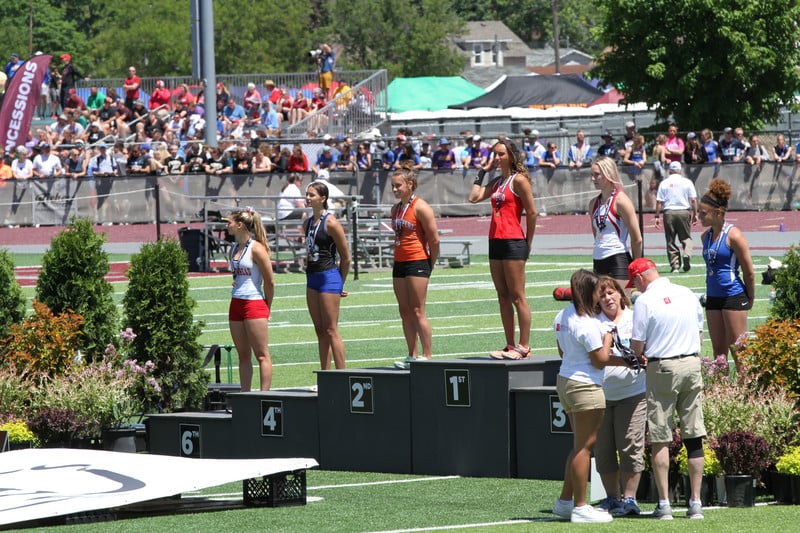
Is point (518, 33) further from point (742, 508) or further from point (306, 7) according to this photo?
point (742, 508)

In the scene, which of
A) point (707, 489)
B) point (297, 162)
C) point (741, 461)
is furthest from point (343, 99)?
point (741, 461)

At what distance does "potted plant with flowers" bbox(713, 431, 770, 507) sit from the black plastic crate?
2800 mm

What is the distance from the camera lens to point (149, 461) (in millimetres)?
11117

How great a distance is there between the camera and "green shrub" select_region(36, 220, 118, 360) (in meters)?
15.0

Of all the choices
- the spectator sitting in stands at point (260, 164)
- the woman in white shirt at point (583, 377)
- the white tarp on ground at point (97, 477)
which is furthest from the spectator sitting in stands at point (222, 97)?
the woman in white shirt at point (583, 377)

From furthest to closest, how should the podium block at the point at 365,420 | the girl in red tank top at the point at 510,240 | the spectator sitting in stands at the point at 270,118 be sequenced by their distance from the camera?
the spectator sitting in stands at the point at 270,118 → the girl in red tank top at the point at 510,240 → the podium block at the point at 365,420

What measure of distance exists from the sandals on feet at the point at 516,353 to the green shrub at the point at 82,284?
15.1 feet

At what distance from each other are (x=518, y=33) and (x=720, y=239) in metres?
136

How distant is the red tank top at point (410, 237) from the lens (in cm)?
1312

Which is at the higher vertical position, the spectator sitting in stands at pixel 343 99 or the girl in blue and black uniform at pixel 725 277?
the spectator sitting in stands at pixel 343 99

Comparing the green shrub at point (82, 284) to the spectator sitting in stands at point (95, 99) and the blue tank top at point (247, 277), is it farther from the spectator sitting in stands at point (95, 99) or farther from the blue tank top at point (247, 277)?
the spectator sitting in stands at point (95, 99)

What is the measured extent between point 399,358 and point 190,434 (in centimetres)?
482

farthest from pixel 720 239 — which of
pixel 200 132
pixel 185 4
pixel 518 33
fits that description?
pixel 518 33

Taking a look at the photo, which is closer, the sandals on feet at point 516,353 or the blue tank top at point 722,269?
the sandals on feet at point 516,353
